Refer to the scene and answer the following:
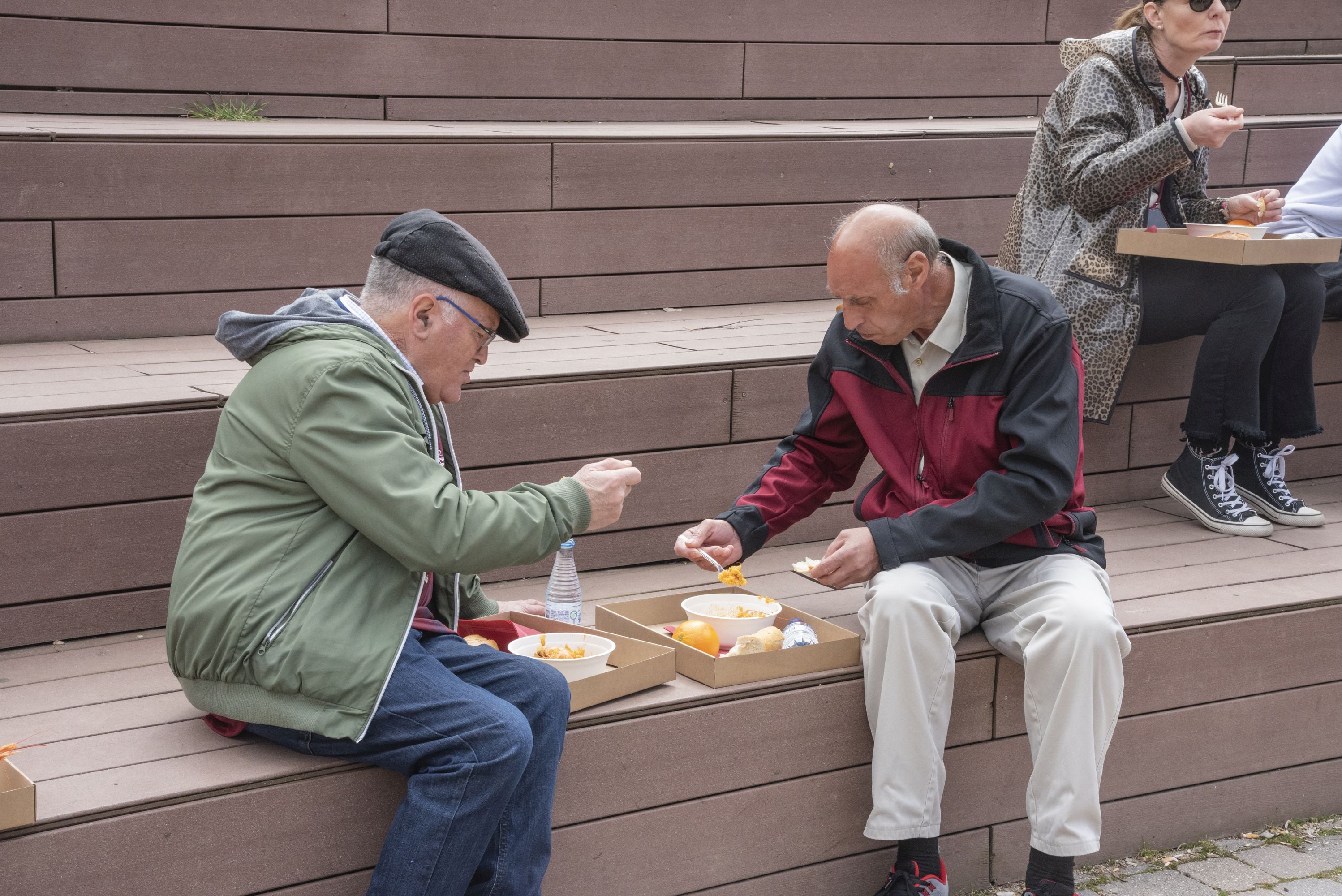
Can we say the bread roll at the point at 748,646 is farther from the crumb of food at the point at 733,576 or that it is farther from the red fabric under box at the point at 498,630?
the red fabric under box at the point at 498,630

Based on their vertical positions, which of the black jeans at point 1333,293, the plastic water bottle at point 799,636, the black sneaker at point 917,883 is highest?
the black jeans at point 1333,293

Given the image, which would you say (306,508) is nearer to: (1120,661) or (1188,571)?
(1120,661)

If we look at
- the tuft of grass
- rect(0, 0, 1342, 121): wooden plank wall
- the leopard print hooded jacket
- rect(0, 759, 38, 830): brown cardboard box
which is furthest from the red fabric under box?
rect(0, 0, 1342, 121): wooden plank wall

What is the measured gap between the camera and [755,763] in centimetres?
261

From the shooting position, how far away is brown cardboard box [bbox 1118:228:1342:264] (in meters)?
3.33

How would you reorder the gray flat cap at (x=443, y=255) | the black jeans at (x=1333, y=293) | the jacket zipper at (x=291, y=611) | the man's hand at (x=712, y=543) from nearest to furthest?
the jacket zipper at (x=291, y=611)
the gray flat cap at (x=443, y=255)
the man's hand at (x=712, y=543)
the black jeans at (x=1333, y=293)

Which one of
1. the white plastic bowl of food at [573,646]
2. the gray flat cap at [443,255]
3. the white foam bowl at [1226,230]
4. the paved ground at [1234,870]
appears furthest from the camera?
the white foam bowl at [1226,230]

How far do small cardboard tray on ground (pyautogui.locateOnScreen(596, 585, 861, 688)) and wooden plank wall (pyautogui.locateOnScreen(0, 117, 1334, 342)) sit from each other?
150cm

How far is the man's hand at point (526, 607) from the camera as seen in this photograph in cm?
272

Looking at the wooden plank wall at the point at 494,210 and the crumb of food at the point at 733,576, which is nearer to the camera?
the crumb of food at the point at 733,576

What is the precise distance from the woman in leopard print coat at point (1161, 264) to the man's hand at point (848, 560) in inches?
46.7

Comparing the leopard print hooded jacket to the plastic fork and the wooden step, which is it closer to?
the wooden step

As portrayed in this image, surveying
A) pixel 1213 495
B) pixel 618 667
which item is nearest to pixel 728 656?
pixel 618 667

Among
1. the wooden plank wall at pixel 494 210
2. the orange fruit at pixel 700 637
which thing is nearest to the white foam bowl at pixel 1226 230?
the wooden plank wall at pixel 494 210
